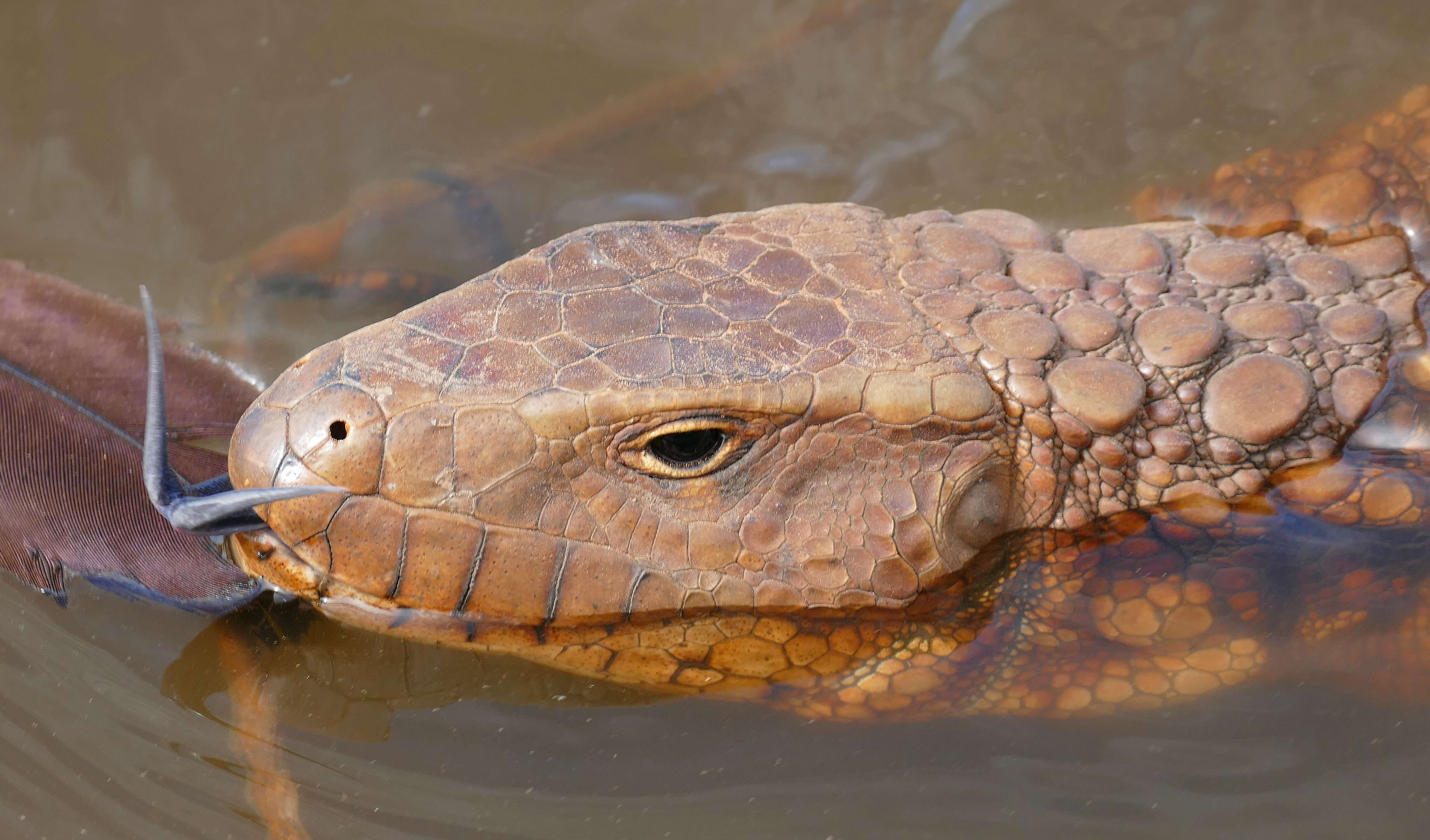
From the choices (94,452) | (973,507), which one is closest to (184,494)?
(94,452)

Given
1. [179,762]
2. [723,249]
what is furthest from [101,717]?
[723,249]

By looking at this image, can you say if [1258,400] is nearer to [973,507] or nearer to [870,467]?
[973,507]

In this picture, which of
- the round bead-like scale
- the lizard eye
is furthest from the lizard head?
the round bead-like scale

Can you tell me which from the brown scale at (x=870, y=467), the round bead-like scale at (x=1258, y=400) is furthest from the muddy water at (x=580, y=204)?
the round bead-like scale at (x=1258, y=400)

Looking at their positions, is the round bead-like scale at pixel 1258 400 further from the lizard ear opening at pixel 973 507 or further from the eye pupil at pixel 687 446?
the eye pupil at pixel 687 446

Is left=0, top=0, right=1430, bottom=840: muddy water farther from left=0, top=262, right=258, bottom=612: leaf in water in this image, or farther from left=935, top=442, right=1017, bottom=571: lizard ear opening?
left=935, top=442, right=1017, bottom=571: lizard ear opening

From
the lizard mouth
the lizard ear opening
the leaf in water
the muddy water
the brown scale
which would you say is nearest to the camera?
the lizard mouth
